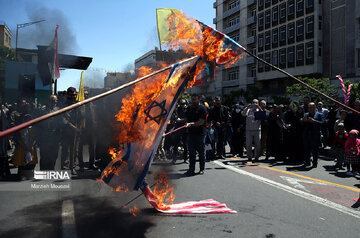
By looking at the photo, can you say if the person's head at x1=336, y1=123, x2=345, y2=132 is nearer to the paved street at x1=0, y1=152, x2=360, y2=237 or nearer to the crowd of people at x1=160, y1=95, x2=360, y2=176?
the crowd of people at x1=160, y1=95, x2=360, y2=176

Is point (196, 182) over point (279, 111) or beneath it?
beneath

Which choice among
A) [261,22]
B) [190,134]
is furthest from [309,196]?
[261,22]

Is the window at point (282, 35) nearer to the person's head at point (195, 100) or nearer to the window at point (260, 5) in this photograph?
the window at point (260, 5)

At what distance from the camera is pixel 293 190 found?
221 inches

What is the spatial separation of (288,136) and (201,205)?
603 centimetres

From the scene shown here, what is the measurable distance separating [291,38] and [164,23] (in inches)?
1514

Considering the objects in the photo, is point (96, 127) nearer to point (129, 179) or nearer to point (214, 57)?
point (129, 179)

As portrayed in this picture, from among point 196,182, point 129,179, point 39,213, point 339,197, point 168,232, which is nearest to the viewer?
point 168,232

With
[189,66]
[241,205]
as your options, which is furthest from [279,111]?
[189,66]

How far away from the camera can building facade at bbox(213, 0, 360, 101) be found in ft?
104

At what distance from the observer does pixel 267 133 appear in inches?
403

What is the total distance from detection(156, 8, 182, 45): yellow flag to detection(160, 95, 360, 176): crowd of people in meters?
2.87

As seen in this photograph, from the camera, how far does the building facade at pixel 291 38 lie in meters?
31.6

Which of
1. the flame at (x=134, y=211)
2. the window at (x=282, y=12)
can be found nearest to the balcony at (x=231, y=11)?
the window at (x=282, y=12)
